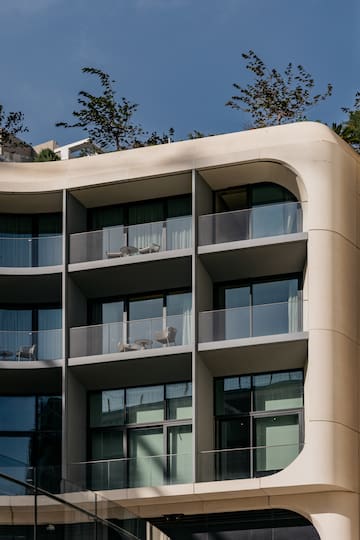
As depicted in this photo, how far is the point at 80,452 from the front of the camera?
3984 centimetres

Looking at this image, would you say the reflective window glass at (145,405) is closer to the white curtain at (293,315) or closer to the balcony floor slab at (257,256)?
the balcony floor slab at (257,256)

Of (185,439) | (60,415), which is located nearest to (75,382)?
(60,415)

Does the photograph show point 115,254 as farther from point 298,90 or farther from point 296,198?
point 298,90

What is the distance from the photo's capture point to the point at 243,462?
3700 cm

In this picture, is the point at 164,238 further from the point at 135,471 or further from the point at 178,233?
the point at 135,471

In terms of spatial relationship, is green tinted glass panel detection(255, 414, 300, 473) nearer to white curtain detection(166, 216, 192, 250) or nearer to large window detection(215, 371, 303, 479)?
large window detection(215, 371, 303, 479)

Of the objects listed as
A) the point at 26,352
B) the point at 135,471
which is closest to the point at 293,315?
the point at 135,471

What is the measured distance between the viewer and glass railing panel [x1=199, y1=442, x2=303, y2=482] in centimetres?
3675

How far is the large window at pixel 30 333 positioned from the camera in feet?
132

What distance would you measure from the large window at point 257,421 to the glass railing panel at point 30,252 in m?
6.67

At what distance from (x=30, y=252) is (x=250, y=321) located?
8.03 meters

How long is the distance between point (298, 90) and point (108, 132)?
755cm

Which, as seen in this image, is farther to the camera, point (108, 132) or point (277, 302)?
point (108, 132)

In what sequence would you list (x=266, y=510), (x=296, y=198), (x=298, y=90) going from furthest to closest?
(x=298, y=90) < (x=296, y=198) < (x=266, y=510)
